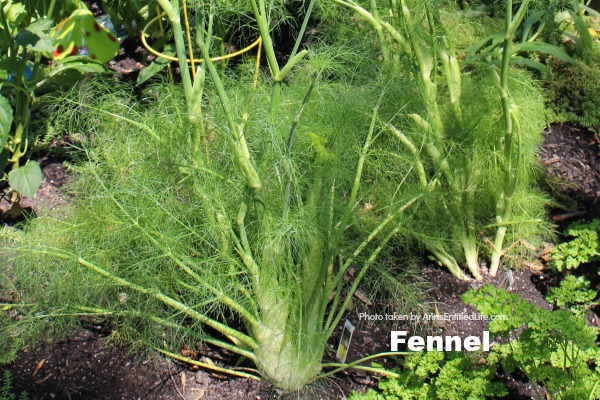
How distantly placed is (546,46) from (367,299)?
4.38ft

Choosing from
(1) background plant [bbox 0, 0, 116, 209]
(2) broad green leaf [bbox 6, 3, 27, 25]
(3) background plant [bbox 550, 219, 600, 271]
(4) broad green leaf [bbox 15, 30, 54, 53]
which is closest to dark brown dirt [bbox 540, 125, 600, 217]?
(3) background plant [bbox 550, 219, 600, 271]

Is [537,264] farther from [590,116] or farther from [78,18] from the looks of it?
[78,18]

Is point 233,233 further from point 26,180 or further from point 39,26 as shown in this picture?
point 39,26

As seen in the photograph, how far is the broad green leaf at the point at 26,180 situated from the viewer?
107 inches

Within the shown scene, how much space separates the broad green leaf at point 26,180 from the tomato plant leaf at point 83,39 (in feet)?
2.32

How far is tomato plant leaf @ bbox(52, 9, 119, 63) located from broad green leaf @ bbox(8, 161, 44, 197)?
71 centimetres

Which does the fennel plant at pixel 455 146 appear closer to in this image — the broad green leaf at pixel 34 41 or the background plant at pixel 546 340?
the background plant at pixel 546 340

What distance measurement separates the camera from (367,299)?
2541 millimetres

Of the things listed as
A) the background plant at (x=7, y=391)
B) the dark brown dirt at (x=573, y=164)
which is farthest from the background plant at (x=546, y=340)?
the background plant at (x=7, y=391)

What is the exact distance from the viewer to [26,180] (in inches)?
108

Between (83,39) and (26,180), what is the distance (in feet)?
3.06

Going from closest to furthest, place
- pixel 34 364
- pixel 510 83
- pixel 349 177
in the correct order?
pixel 349 177 → pixel 34 364 → pixel 510 83

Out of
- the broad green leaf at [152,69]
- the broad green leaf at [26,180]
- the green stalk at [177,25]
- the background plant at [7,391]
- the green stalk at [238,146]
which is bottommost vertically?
the background plant at [7,391]

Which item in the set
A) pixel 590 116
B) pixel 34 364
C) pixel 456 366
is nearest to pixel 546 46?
pixel 590 116
